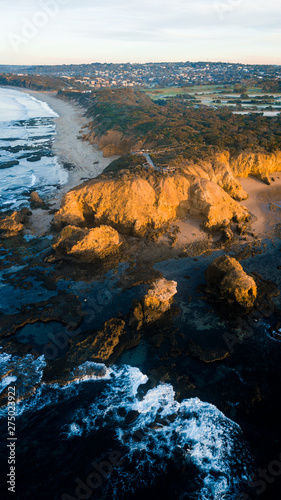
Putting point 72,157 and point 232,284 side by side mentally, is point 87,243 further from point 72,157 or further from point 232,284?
point 72,157

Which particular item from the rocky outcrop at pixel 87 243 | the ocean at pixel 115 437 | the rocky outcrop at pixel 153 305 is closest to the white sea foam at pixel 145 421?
the ocean at pixel 115 437

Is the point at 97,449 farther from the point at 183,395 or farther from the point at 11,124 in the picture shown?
the point at 11,124

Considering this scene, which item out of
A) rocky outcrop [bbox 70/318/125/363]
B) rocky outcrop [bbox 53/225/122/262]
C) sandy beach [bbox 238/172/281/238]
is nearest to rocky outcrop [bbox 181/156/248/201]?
sandy beach [bbox 238/172/281/238]

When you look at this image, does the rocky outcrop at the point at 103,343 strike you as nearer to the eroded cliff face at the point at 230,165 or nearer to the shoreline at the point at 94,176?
the shoreline at the point at 94,176

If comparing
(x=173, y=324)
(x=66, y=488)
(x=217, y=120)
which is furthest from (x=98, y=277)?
(x=217, y=120)

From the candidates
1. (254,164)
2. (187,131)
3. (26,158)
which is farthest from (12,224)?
(254,164)

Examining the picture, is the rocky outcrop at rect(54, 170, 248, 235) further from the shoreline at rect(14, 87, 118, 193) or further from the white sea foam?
the white sea foam
